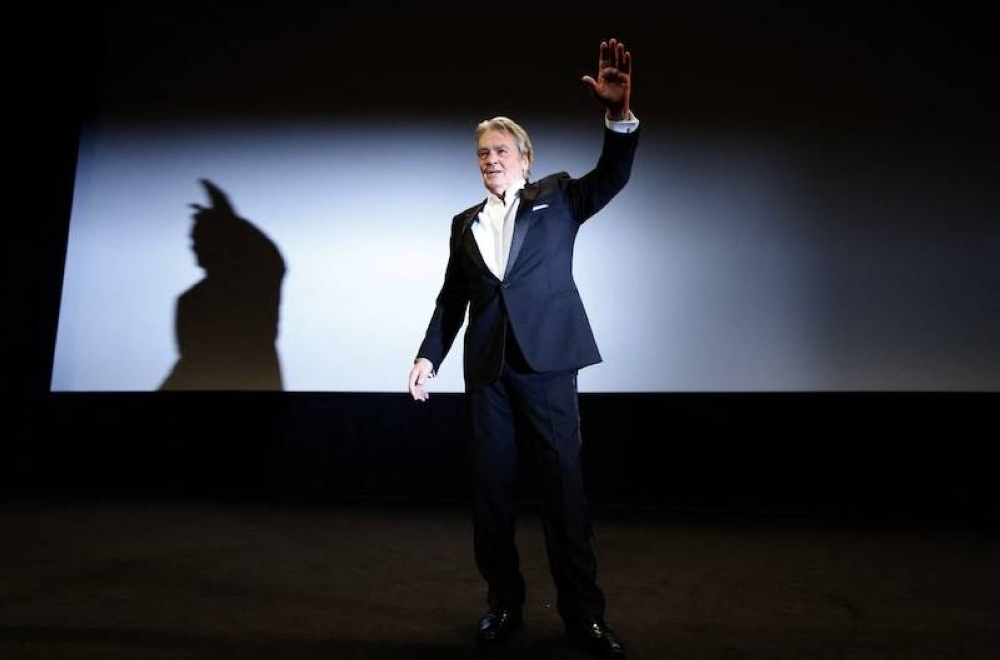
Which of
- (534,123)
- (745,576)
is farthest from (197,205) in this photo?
(745,576)

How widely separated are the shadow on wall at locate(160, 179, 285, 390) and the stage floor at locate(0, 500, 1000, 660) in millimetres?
625

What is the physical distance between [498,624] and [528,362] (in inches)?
23.6

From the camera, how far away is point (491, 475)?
154cm

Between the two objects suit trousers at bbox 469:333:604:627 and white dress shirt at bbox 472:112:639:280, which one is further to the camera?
white dress shirt at bbox 472:112:639:280

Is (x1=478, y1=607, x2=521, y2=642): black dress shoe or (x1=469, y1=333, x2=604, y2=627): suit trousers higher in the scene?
(x1=469, y1=333, x2=604, y2=627): suit trousers

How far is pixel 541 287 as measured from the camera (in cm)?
152

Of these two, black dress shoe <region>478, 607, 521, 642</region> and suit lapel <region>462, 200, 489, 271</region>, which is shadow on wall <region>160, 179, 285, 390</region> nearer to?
suit lapel <region>462, 200, 489, 271</region>

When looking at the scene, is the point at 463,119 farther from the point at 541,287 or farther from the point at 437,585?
the point at 437,585

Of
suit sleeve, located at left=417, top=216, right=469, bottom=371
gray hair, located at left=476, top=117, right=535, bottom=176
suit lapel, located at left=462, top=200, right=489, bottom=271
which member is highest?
gray hair, located at left=476, top=117, right=535, bottom=176

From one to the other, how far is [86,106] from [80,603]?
8.46ft

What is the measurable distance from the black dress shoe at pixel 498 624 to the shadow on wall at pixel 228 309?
6.28 ft

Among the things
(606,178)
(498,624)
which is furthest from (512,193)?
(498,624)

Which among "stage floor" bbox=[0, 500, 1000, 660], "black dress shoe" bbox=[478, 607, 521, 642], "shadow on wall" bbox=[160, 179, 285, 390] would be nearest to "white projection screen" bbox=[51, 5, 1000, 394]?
"shadow on wall" bbox=[160, 179, 285, 390]

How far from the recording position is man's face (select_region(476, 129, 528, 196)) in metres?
1.55
